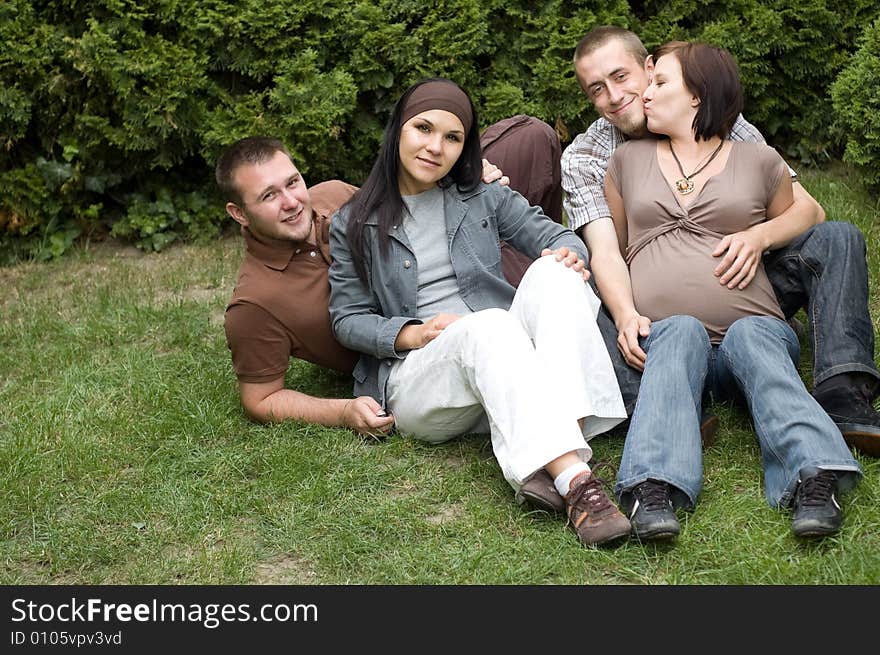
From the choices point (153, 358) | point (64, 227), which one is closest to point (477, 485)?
point (153, 358)

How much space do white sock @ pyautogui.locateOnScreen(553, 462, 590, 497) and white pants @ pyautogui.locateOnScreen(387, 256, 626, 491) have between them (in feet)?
0.18

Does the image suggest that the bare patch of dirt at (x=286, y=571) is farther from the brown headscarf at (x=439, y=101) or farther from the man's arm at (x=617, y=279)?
the brown headscarf at (x=439, y=101)

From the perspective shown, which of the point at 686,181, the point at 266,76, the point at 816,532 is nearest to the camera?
the point at 816,532

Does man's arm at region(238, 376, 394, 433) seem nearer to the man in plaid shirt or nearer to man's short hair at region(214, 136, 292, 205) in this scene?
man's short hair at region(214, 136, 292, 205)

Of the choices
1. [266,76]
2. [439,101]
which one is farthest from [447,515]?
[266,76]

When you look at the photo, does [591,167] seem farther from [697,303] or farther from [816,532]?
[816,532]

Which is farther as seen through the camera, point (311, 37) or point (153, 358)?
point (311, 37)

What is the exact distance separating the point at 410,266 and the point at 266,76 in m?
3.05

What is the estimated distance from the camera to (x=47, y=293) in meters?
6.16

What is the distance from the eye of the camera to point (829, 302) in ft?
12.4

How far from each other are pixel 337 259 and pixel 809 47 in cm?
388

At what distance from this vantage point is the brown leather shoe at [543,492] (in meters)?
3.36

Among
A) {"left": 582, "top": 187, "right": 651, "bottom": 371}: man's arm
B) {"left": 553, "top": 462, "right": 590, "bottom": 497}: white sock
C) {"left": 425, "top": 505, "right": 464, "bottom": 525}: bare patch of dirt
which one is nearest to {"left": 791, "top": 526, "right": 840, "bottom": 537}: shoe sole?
{"left": 553, "top": 462, "right": 590, "bottom": 497}: white sock
